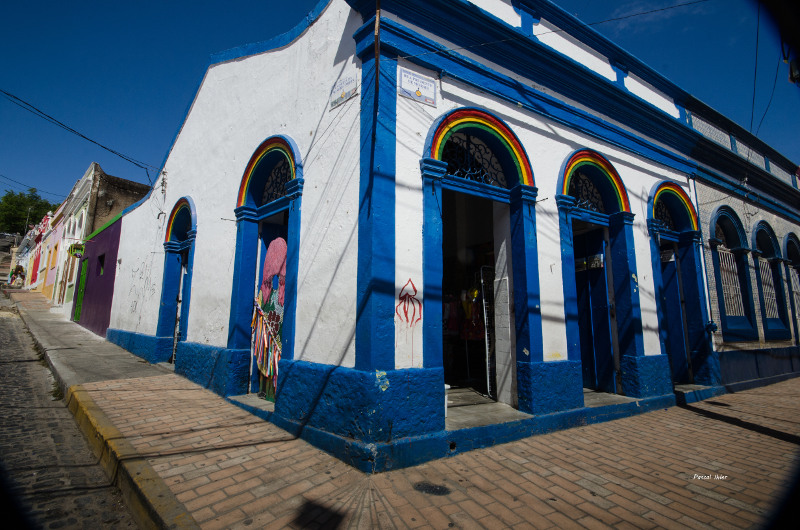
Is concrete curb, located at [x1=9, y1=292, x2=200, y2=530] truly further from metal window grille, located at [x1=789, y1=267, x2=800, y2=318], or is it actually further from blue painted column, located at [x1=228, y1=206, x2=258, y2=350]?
metal window grille, located at [x1=789, y1=267, x2=800, y2=318]

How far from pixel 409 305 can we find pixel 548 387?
82.3 inches

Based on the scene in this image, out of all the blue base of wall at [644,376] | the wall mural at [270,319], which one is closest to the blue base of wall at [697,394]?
the blue base of wall at [644,376]

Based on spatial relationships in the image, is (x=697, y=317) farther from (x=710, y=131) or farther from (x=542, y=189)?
(x=710, y=131)

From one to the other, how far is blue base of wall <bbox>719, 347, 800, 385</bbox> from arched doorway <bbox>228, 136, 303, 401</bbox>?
8011 millimetres

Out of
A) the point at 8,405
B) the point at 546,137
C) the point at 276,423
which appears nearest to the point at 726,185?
the point at 546,137

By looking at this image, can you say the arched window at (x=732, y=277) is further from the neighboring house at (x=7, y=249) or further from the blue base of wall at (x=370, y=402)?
the neighboring house at (x=7, y=249)

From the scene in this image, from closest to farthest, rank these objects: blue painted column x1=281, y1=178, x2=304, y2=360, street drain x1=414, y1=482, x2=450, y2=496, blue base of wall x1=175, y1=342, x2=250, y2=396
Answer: street drain x1=414, y1=482, x2=450, y2=496, blue painted column x1=281, y1=178, x2=304, y2=360, blue base of wall x1=175, y1=342, x2=250, y2=396

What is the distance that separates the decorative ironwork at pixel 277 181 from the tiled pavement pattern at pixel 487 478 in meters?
2.94

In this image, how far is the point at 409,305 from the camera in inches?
144

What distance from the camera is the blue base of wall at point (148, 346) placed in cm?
761

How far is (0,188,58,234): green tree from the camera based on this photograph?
37625mm

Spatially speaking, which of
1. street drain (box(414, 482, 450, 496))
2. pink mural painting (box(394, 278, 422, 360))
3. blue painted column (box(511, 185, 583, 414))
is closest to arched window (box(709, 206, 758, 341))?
blue painted column (box(511, 185, 583, 414))

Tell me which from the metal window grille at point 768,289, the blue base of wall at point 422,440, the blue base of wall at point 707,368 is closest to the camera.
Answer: the blue base of wall at point 422,440

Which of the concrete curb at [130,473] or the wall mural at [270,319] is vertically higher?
the wall mural at [270,319]
